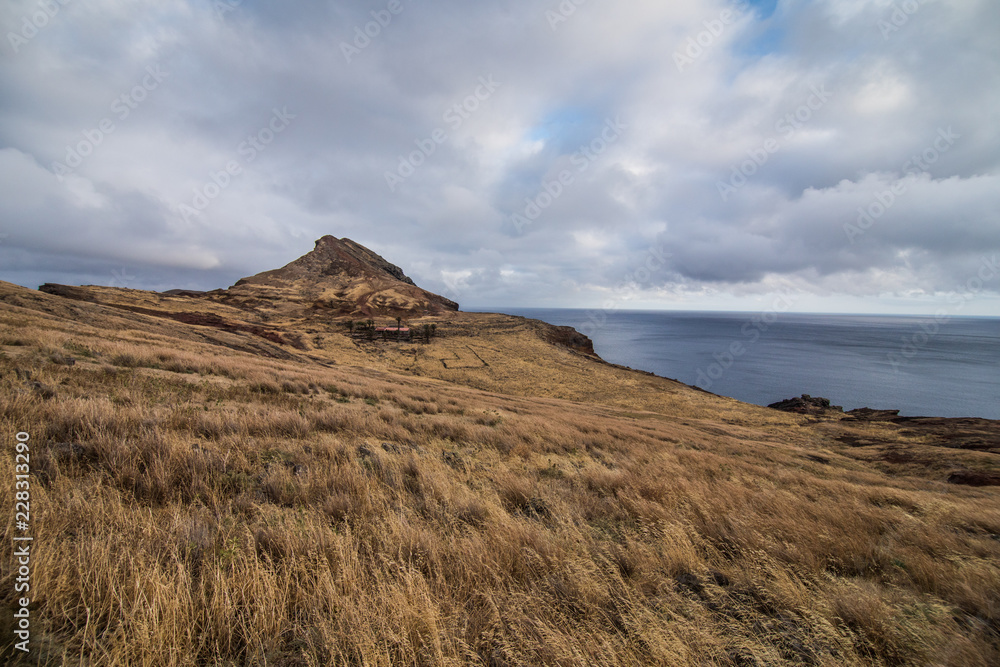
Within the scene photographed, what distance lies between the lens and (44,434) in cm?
439

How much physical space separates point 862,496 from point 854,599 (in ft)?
22.4

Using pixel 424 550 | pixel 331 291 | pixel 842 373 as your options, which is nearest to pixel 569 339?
pixel 331 291

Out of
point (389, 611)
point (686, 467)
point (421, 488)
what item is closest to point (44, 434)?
point (421, 488)

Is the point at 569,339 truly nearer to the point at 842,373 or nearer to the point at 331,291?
the point at 331,291

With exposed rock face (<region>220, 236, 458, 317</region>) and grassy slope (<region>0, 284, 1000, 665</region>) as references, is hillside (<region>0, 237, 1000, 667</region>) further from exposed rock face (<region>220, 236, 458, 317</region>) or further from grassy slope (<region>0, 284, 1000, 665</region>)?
exposed rock face (<region>220, 236, 458, 317</region>)

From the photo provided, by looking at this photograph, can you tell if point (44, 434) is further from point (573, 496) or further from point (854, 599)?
point (854, 599)

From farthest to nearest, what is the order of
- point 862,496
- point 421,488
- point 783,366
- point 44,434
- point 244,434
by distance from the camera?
point 783,366
point 862,496
point 244,434
point 421,488
point 44,434

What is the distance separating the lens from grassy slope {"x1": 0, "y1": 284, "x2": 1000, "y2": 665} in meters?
2.24

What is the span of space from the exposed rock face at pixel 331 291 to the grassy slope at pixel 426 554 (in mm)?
54934

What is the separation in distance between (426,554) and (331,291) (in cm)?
6787

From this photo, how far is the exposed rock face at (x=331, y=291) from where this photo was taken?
5797cm

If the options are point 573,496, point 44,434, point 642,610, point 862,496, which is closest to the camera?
point 642,610

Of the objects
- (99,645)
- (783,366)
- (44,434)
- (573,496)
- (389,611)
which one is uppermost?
(44,434)

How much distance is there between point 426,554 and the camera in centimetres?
322
